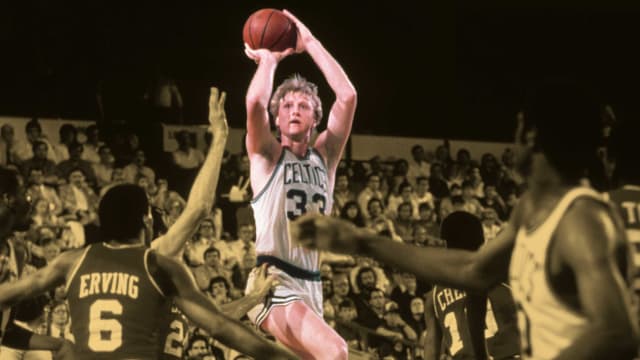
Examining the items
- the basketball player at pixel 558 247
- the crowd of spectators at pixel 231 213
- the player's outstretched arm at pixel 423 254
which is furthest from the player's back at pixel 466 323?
the crowd of spectators at pixel 231 213

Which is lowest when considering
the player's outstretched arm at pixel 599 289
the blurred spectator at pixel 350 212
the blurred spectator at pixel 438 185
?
the player's outstretched arm at pixel 599 289

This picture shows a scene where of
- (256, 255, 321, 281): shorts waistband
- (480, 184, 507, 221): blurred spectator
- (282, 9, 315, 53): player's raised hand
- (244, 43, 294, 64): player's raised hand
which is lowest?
(256, 255, 321, 281): shorts waistband

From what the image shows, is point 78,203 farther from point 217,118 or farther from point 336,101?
point 217,118

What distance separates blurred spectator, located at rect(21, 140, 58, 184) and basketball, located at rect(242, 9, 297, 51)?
5.13 m

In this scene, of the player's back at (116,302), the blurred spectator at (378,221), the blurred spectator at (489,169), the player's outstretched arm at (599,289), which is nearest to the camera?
the player's outstretched arm at (599,289)

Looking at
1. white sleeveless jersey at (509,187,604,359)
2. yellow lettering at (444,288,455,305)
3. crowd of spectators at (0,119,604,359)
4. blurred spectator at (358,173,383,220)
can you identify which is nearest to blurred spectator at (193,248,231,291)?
crowd of spectators at (0,119,604,359)

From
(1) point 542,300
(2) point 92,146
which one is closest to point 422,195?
(2) point 92,146

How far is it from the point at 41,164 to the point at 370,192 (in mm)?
4290

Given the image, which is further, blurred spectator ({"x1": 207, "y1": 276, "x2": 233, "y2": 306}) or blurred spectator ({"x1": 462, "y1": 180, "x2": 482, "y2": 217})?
blurred spectator ({"x1": 462, "y1": 180, "x2": 482, "y2": 217})

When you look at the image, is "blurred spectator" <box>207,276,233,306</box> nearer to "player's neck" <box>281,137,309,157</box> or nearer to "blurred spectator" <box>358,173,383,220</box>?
"blurred spectator" <box>358,173,383,220</box>

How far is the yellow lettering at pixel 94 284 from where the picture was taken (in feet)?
16.5

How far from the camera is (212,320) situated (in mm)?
4867

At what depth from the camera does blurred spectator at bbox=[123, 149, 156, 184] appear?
12953mm

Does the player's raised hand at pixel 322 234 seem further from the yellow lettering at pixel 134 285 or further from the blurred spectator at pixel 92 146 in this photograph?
the blurred spectator at pixel 92 146
